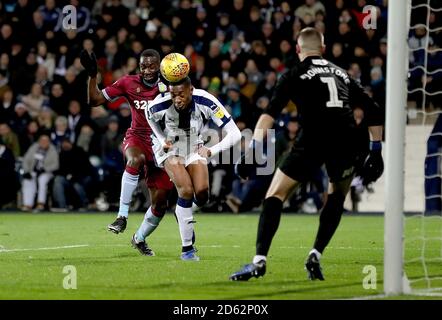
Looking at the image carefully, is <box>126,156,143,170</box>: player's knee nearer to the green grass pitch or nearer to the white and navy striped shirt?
the green grass pitch

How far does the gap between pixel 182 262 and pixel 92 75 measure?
2.67 metres

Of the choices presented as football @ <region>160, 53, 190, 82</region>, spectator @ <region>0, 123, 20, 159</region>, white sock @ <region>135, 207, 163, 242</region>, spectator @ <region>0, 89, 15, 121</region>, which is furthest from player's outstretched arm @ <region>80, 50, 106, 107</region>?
spectator @ <region>0, 89, 15, 121</region>

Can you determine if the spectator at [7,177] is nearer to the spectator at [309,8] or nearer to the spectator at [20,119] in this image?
the spectator at [20,119]

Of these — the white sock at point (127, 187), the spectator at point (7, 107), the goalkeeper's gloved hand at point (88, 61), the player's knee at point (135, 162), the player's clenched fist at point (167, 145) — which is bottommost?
the white sock at point (127, 187)

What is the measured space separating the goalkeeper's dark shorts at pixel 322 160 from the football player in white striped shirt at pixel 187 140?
Answer: 1.89m

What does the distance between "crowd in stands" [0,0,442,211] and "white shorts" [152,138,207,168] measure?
9.20 metres

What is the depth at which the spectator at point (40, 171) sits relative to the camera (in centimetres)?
2130

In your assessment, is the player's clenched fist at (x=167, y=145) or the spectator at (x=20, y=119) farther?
the spectator at (x=20, y=119)

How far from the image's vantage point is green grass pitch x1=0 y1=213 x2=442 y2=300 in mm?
8461

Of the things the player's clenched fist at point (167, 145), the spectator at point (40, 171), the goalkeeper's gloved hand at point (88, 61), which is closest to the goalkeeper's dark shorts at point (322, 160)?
the player's clenched fist at point (167, 145)

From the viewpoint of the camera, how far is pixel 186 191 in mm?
10922

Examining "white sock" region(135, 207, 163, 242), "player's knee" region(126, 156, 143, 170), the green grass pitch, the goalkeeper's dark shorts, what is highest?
the goalkeeper's dark shorts

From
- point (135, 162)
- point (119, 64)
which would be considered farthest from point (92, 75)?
point (119, 64)

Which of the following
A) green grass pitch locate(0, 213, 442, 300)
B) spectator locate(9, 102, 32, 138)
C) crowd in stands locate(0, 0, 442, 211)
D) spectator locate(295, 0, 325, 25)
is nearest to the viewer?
green grass pitch locate(0, 213, 442, 300)
